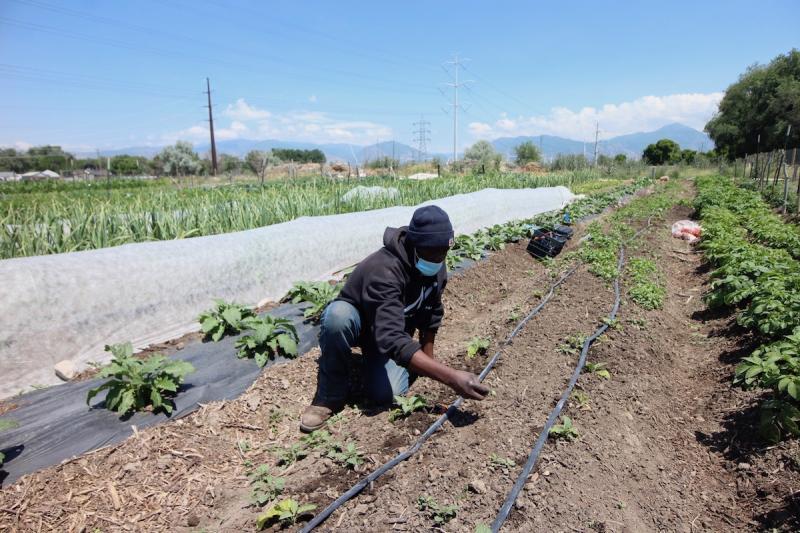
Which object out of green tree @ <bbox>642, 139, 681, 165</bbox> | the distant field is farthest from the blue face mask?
green tree @ <bbox>642, 139, 681, 165</bbox>

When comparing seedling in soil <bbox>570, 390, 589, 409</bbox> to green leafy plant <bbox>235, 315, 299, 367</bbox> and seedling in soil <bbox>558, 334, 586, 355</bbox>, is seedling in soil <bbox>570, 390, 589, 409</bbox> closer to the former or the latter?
seedling in soil <bbox>558, 334, 586, 355</bbox>

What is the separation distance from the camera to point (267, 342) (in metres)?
3.58

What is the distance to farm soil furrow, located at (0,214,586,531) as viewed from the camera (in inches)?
86.6

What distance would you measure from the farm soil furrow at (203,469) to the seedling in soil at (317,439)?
0.26ft

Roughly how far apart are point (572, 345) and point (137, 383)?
3.09m

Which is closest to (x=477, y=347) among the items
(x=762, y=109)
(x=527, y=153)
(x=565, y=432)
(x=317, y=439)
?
(x=565, y=432)

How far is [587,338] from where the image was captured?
3.76m

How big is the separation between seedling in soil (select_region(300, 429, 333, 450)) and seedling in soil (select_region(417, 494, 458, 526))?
80cm

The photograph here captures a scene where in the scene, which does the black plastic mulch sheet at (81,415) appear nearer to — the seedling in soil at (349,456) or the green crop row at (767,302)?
the seedling in soil at (349,456)

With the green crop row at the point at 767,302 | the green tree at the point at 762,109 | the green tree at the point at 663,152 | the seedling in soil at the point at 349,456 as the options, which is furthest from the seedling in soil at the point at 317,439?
the green tree at the point at 663,152

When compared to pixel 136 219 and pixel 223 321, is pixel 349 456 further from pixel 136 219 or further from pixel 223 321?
pixel 136 219

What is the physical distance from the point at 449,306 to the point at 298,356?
1980 millimetres

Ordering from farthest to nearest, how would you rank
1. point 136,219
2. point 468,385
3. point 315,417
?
point 136,219 → point 315,417 → point 468,385

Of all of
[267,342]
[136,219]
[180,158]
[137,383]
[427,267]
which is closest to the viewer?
[427,267]
